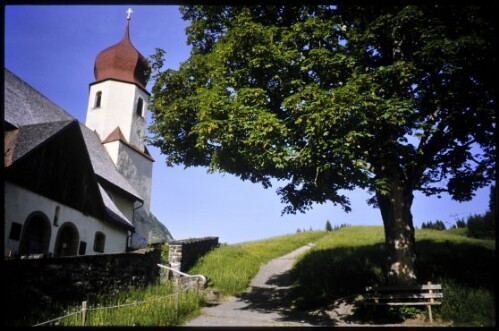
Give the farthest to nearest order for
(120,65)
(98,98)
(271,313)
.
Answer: (120,65), (98,98), (271,313)

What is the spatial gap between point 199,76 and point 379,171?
776 cm

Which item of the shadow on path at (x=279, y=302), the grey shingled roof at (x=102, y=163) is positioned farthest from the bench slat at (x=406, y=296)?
the grey shingled roof at (x=102, y=163)

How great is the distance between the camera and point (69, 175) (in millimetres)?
19344

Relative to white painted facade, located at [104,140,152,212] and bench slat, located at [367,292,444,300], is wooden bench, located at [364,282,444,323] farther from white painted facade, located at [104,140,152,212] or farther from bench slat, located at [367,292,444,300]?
white painted facade, located at [104,140,152,212]

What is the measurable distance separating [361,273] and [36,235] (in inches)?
618

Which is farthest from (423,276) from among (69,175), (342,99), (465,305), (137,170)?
(137,170)

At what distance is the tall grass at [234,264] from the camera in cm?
1900

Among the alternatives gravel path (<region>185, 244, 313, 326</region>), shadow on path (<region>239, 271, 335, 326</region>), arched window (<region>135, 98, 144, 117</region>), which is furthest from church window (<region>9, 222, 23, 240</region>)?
arched window (<region>135, 98, 144, 117</region>)

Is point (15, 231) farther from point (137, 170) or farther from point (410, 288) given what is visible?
point (137, 170)

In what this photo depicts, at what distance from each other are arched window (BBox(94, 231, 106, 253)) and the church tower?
458 inches

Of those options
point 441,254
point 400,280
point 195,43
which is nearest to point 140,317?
point 400,280

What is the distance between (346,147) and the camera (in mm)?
10812

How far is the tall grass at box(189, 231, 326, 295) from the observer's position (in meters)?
19.0

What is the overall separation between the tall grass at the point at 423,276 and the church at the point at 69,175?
1190cm
